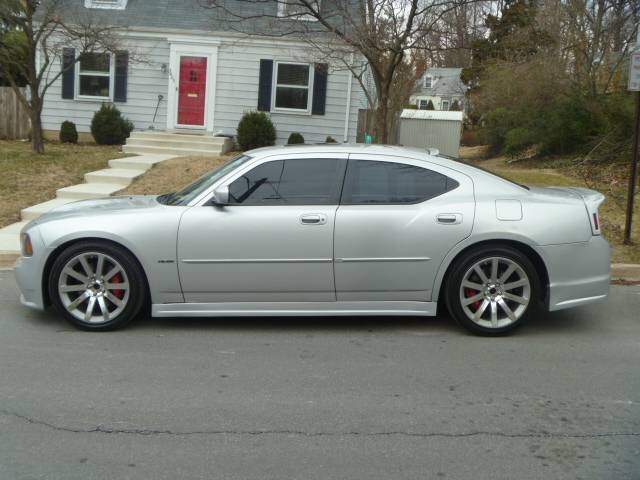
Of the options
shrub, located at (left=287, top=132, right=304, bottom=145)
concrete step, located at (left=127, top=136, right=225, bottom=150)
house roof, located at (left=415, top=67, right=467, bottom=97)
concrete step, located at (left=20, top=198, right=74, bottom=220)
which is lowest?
concrete step, located at (left=20, top=198, right=74, bottom=220)

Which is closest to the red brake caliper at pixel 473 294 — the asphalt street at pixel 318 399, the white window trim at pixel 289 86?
the asphalt street at pixel 318 399

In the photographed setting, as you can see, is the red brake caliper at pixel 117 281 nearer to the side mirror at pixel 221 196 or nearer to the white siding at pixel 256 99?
the side mirror at pixel 221 196

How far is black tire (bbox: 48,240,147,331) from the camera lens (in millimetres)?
6168

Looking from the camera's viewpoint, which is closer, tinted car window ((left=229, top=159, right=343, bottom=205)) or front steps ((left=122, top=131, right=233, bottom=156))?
tinted car window ((left=229, top=159, right=343, bottom=205))

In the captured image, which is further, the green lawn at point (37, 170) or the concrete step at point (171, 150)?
the concrete step at point (171, 150)

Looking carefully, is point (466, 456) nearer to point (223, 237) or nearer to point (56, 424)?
point (56, 424)

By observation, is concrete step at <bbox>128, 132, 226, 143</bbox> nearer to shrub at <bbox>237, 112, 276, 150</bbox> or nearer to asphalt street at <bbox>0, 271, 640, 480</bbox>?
shrub at <bbox>237, 112, 276, 150</bbox>

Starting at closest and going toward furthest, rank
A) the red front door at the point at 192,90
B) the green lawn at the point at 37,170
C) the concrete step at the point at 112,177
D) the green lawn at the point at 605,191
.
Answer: the green lawn at the point at 605,191
the green lawn at the point at 37,170
the concrete step at the point at 112,177
the red front door at the point at 192,90

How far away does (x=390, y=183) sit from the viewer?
6.34 meters

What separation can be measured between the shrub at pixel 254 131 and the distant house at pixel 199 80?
99 centimetres

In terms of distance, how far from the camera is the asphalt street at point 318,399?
13.3ft

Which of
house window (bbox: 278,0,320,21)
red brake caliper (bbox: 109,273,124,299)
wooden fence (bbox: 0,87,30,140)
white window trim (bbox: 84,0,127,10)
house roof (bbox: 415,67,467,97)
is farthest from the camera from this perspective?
house roof (bbox: 415,67,467,97)

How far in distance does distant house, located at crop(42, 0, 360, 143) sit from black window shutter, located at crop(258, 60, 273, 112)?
0.03 m

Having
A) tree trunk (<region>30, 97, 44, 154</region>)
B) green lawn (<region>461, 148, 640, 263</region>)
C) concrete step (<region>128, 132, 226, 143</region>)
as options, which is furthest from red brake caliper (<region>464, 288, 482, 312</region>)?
concrete step (<region>128, 132, 226, 143</region>)
